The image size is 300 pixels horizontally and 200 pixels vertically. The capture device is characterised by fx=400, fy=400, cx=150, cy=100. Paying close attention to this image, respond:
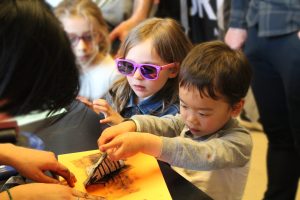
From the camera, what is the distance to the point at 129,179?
0.80 m

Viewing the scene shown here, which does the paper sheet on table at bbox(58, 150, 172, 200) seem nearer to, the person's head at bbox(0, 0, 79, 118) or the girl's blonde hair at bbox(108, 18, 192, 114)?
the person's head at bbox(0, 0, 79, 118)

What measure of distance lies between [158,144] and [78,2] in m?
1.18

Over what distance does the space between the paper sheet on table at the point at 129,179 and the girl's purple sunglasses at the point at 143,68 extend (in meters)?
0.31

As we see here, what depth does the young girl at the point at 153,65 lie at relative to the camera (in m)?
1.12

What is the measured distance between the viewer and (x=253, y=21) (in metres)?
1.38

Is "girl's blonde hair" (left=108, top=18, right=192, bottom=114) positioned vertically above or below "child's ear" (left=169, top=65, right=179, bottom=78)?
above

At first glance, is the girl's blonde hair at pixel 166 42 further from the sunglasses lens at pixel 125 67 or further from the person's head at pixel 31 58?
the person's head at pixel 31 58

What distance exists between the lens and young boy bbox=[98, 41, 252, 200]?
83 centimetres

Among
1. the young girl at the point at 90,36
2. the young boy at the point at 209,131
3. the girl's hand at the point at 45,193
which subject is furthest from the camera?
the young girl at the point at 90,36

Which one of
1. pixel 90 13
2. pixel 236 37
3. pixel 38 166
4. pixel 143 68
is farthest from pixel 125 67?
pixel 90 13

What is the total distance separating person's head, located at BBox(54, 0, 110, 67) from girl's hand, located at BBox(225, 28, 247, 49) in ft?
1.83

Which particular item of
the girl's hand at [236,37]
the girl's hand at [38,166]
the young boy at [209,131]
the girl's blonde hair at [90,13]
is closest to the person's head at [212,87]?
the young boy at [209,131]

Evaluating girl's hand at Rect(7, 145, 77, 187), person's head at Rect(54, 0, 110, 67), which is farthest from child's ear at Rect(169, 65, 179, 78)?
person's head at Rect(54, 0, 110, 67)

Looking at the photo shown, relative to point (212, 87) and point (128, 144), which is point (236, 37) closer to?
point (212, 87)
